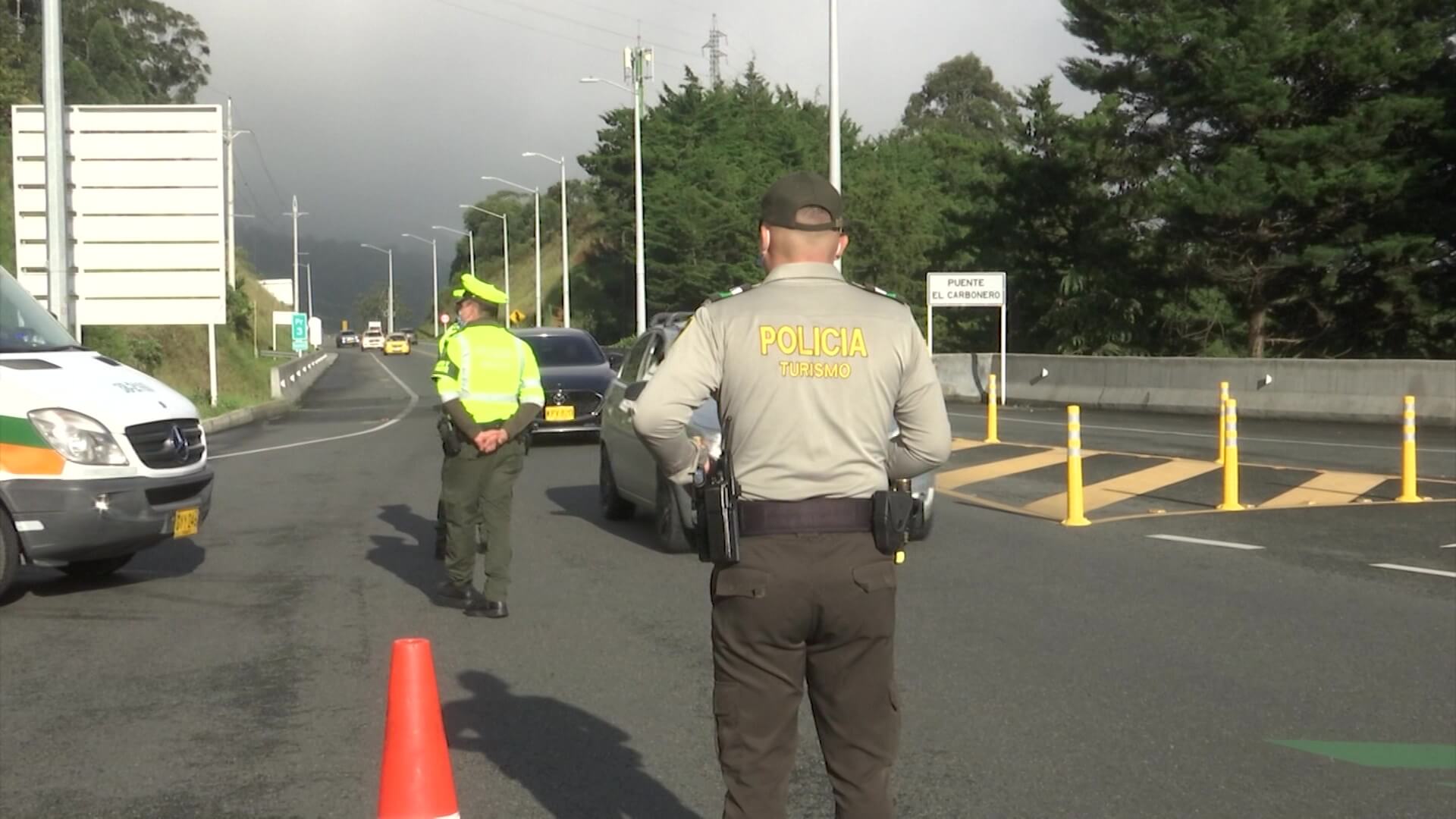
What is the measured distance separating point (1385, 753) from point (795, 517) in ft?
11.3

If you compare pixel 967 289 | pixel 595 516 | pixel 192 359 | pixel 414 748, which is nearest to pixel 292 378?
pixel 192 359

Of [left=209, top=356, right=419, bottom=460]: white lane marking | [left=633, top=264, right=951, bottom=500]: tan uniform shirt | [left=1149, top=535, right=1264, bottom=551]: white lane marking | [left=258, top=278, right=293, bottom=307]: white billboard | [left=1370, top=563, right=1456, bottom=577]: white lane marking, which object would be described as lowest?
[left=1370, top=563, right=1456, bottom=577]: white lane marking

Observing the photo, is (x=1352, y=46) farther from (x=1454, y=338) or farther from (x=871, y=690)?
(x=871, y=690)

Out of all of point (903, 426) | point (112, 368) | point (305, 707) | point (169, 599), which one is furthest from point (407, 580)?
point (903, 426)

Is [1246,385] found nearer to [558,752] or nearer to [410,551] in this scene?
[410,551]

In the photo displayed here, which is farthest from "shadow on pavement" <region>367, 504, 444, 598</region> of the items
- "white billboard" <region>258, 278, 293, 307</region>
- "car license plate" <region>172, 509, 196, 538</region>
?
"white billboard" <region>258, 278, 293, 307</region>

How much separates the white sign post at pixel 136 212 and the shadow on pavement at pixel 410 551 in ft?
61.2

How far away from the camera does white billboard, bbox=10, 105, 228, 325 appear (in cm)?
2969

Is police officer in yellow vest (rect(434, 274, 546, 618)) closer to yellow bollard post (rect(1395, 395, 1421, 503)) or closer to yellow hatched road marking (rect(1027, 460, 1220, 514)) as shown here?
yellow hatched road marking (rect(1027, 460, 1220, 514))

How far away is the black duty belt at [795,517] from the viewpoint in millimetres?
3752

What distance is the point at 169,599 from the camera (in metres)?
9.66

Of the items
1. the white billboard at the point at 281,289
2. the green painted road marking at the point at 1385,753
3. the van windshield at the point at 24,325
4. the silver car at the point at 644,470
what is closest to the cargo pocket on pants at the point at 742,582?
the green painted road marking at the point at 1385,753

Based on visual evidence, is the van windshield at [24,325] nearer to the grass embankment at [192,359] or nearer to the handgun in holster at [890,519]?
the handgun in holster at [890,519]

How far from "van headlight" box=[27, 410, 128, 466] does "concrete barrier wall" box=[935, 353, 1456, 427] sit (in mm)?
18973
